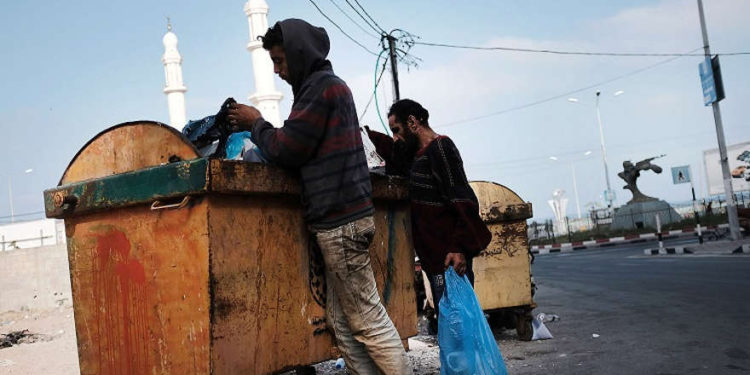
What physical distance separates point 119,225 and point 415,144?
1.92 m

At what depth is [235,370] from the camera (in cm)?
245

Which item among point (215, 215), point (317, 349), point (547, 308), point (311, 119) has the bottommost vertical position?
point (547, 308)

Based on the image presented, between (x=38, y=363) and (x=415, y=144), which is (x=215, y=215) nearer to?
(x=415, y=144)

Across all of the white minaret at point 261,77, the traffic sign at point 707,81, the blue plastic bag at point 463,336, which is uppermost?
the white minaret at point 261,77

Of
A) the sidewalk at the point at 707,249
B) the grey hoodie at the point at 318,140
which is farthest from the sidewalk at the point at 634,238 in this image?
the grey hoodie at the point at 318,140

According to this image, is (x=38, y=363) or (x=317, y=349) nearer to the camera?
(x=317, y=349)

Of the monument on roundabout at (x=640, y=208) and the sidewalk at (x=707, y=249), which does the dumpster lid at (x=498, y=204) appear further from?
the monument on roundabout at (x=640, y=208)

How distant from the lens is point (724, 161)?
749 inches

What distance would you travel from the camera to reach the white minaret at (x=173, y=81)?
3638cm

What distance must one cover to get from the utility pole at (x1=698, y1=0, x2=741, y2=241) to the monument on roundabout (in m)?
14.1

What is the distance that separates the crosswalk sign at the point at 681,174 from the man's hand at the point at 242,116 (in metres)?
33.0

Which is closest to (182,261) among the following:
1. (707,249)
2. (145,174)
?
(145,174)

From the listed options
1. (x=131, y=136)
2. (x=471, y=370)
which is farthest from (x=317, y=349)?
(x=131, y=136)

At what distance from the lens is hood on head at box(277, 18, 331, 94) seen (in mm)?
2668
